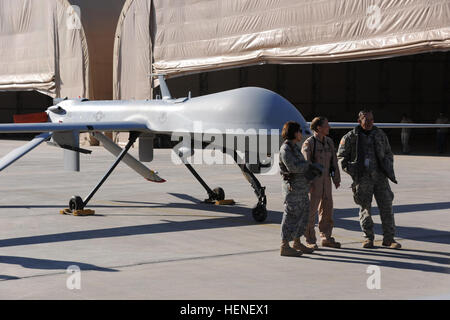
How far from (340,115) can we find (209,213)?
36.5 m

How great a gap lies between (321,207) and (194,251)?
2.05m

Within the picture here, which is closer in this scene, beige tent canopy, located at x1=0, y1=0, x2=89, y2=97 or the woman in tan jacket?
the woman in tan jacket

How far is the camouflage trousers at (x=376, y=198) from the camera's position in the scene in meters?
9.88

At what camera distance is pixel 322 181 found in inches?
390

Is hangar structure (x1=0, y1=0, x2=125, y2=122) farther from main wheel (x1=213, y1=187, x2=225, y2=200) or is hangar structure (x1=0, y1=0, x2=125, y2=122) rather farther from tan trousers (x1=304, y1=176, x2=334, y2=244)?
tan trousers (x1=304, y1=176, x2=334, y2=244)

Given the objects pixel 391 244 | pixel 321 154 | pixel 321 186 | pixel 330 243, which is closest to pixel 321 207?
pixel 321 186

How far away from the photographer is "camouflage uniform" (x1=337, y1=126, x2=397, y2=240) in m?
9.85

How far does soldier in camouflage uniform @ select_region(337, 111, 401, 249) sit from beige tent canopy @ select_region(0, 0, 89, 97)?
29.6 metres

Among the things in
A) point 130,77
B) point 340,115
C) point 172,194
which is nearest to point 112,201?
point 172,194

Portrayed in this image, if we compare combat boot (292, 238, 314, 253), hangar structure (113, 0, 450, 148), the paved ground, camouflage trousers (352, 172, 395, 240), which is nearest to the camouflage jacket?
camouflage trousers (352, 172, 395, 240)

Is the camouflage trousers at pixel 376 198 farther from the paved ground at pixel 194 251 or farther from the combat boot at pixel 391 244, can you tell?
the paved ground at pixel 194 251

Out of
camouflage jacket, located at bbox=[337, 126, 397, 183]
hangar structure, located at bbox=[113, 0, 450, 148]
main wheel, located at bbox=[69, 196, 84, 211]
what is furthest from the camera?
hangar structure, located at bbox=[113, 0, 450, 148]

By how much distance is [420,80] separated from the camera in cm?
4869

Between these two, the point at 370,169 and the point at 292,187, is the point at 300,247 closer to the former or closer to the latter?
the point at 292,187
